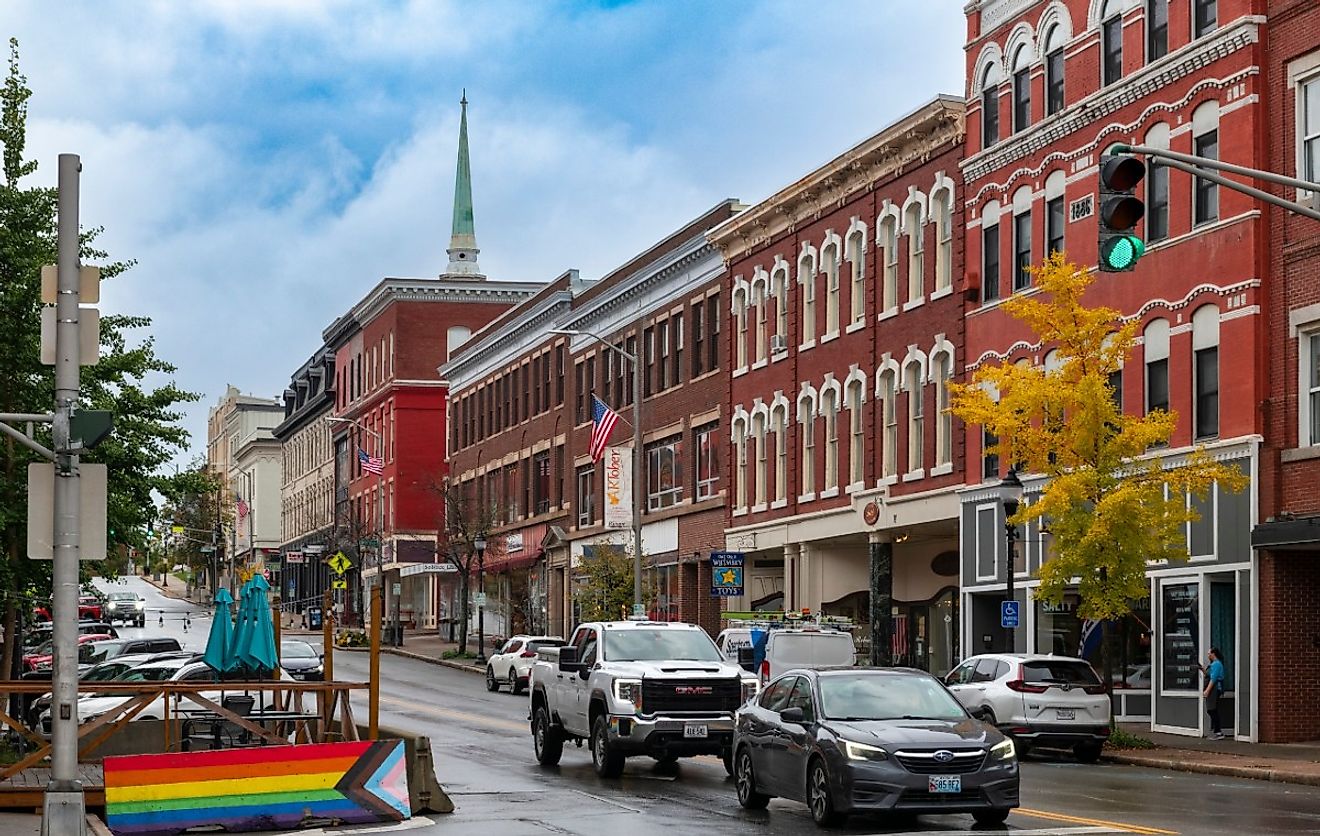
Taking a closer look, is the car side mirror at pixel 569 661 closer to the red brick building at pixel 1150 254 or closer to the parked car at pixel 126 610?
the red brick building at pixel 1150 254

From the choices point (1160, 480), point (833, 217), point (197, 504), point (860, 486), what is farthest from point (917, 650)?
point (197, 504)

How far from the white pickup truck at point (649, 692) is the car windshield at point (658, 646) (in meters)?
0.01

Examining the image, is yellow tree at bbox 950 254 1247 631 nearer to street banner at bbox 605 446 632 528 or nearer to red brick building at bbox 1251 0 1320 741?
red brick building at bbox 1251 0 1320 741

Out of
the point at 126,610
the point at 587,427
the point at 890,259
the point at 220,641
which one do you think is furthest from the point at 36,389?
the point at 126,610

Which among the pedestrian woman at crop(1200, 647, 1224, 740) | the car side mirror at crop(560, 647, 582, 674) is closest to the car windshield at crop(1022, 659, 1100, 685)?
the pedestrian woman at crop(1200, 647, 1224, 740)

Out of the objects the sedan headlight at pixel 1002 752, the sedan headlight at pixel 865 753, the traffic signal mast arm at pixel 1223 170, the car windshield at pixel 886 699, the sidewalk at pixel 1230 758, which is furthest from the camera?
the sidewalk at pixel 1230 758

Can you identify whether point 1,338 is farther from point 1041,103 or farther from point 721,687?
point 1041,103

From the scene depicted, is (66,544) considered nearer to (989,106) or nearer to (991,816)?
(991,816)

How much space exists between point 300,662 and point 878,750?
3155 cm

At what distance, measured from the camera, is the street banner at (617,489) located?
2282 inches

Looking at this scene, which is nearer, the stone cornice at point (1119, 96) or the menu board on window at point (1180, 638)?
the stone cornice at point (1119, 96)

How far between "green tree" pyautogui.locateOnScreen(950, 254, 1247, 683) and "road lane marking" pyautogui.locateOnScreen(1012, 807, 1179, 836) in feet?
41.3

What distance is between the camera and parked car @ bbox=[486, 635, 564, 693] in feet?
170

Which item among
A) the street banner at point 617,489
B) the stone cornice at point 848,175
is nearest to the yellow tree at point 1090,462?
the stone cornice at point 848,175
